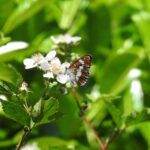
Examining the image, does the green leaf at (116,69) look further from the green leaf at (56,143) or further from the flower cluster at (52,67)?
the flower cluster at (52,67)

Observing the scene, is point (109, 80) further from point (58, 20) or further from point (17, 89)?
point (17, 89)

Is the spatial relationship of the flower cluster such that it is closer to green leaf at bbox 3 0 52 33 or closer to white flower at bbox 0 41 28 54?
white flower at bbox 0 41 28 54

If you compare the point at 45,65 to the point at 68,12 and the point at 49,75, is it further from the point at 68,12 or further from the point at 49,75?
the point at 68,12

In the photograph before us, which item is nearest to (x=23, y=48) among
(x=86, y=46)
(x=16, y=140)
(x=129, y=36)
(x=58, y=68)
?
(x=16, y=140)

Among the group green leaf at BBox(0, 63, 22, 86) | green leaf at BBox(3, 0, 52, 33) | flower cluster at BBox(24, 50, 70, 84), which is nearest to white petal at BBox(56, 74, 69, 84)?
flower cluster at BBox(24, 50, 70, 84)

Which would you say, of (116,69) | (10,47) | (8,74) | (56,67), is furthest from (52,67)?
(116,69)

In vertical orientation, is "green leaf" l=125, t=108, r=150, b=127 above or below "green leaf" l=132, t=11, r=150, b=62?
below
